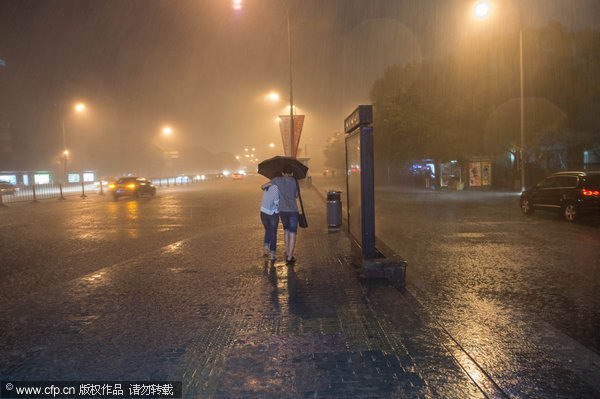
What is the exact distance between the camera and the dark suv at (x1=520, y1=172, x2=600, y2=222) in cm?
1355

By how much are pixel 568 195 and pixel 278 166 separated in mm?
10272

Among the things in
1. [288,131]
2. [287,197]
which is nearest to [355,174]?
[287,197]

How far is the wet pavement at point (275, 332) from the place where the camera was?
3784 millimetres

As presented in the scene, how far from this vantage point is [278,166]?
26.7 ft

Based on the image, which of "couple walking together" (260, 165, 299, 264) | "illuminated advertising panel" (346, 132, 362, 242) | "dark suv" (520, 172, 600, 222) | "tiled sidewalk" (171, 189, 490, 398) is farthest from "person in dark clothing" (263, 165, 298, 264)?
"dark suv" (520, 172, 600, 222)

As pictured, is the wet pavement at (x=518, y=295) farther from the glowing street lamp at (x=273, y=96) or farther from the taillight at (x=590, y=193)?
the glowing street lamp at (x=273, y=96)

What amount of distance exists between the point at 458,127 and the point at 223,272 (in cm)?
2994

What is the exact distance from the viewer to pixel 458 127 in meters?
34.3

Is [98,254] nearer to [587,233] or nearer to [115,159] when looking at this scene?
[587,233]

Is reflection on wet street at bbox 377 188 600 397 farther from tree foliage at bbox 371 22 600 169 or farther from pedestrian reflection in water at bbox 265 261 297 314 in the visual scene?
tree foliage at bbox 371 22 600 169

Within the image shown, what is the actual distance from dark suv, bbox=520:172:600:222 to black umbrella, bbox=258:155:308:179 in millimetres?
9539

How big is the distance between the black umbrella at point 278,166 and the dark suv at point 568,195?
9.54 meters

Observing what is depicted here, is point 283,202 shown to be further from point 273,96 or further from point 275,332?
point 273,96

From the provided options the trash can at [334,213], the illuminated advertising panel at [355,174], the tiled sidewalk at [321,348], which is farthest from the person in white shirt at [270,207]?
the trash can at [334,213]
